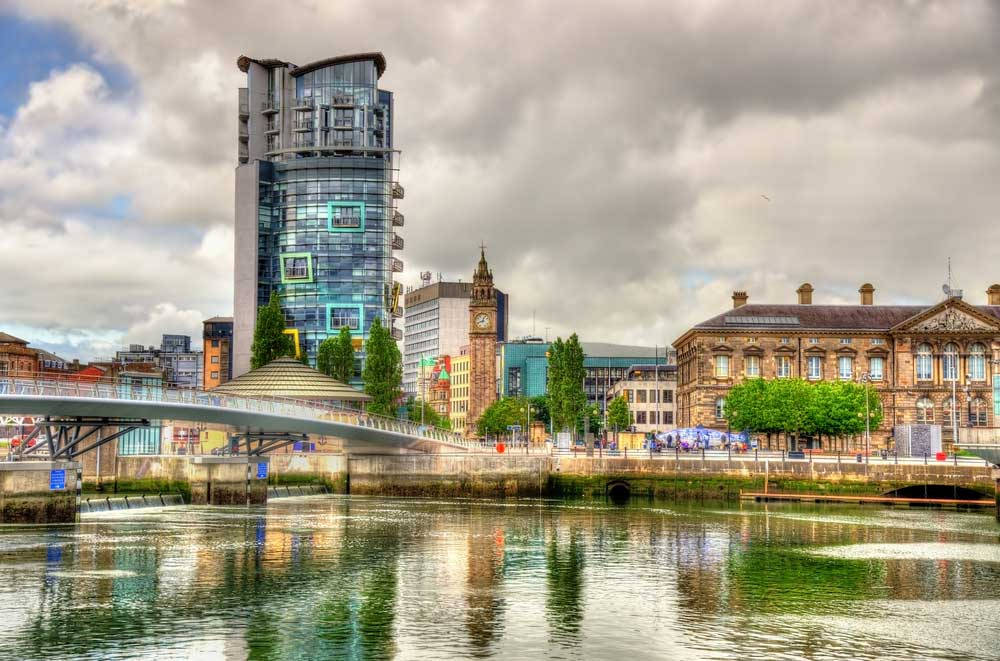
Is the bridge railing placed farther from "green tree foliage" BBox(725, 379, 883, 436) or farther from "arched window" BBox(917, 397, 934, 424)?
"arched window" BBox(917, 397, 934, 424)

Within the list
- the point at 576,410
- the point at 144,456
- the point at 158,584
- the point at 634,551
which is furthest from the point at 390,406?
the point at 158,584

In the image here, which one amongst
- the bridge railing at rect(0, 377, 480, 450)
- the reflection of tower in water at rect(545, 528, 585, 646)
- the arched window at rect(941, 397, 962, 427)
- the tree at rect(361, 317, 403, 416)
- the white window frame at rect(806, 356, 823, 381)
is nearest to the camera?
the reflection of tower in water at rect(545, 528, 585, 646)

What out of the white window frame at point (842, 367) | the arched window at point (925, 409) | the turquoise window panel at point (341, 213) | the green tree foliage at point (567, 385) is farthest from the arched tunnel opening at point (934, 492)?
the turquoise window panel at point (341, 213)

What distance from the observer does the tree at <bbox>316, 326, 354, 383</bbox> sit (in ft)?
461

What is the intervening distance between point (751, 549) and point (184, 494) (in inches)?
2118

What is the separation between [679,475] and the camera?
91.1m

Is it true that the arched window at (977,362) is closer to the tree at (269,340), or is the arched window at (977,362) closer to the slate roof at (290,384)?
the slate roof at (290,384)

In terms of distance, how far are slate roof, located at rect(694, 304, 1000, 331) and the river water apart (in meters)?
65.9

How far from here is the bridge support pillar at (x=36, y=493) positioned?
64.1 meters

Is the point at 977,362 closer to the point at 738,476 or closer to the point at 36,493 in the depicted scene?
the point at 738,476

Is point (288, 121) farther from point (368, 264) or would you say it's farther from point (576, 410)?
point (576, 410)

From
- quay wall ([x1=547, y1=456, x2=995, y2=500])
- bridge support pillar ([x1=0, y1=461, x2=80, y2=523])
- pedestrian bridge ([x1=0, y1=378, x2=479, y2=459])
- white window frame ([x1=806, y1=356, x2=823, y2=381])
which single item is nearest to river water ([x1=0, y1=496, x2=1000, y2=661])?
bridge support pillar ([x1=0, y1=461, x2=80, y2=523])

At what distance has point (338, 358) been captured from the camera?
140 m

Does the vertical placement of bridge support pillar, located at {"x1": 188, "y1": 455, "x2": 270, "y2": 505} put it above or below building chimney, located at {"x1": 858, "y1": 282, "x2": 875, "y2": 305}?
below
